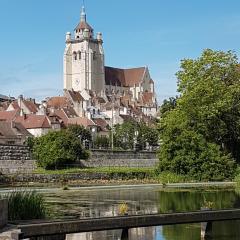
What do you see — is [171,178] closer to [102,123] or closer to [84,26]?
[102,123]

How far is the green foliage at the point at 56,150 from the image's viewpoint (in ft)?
216

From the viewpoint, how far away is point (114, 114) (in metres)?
154

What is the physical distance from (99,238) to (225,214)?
378 cm

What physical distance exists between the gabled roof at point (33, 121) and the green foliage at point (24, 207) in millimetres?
96212

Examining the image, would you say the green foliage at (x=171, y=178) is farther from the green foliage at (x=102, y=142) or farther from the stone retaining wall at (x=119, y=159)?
the green foliage at (x=102, y=142)

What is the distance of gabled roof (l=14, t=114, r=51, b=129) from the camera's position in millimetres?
113631

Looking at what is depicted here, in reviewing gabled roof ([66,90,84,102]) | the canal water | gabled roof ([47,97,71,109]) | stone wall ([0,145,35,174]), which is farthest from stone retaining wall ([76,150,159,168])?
gabled roof ([66,90,84,102])

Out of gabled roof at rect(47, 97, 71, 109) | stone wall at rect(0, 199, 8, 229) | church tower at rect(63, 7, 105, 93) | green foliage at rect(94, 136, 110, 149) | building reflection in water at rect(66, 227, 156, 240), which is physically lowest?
building reflection in water at rect(66, 227, 156, 240)

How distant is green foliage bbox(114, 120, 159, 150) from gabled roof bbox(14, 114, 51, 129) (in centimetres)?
1433

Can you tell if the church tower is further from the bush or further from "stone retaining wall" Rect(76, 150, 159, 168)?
the bush

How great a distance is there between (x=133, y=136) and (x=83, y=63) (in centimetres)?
8260

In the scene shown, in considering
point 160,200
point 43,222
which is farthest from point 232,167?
point 43,222

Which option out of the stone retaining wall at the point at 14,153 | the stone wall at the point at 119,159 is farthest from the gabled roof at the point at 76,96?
the stone retaining wall at the point at 14,153

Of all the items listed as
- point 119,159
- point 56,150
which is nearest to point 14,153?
point 56,150
